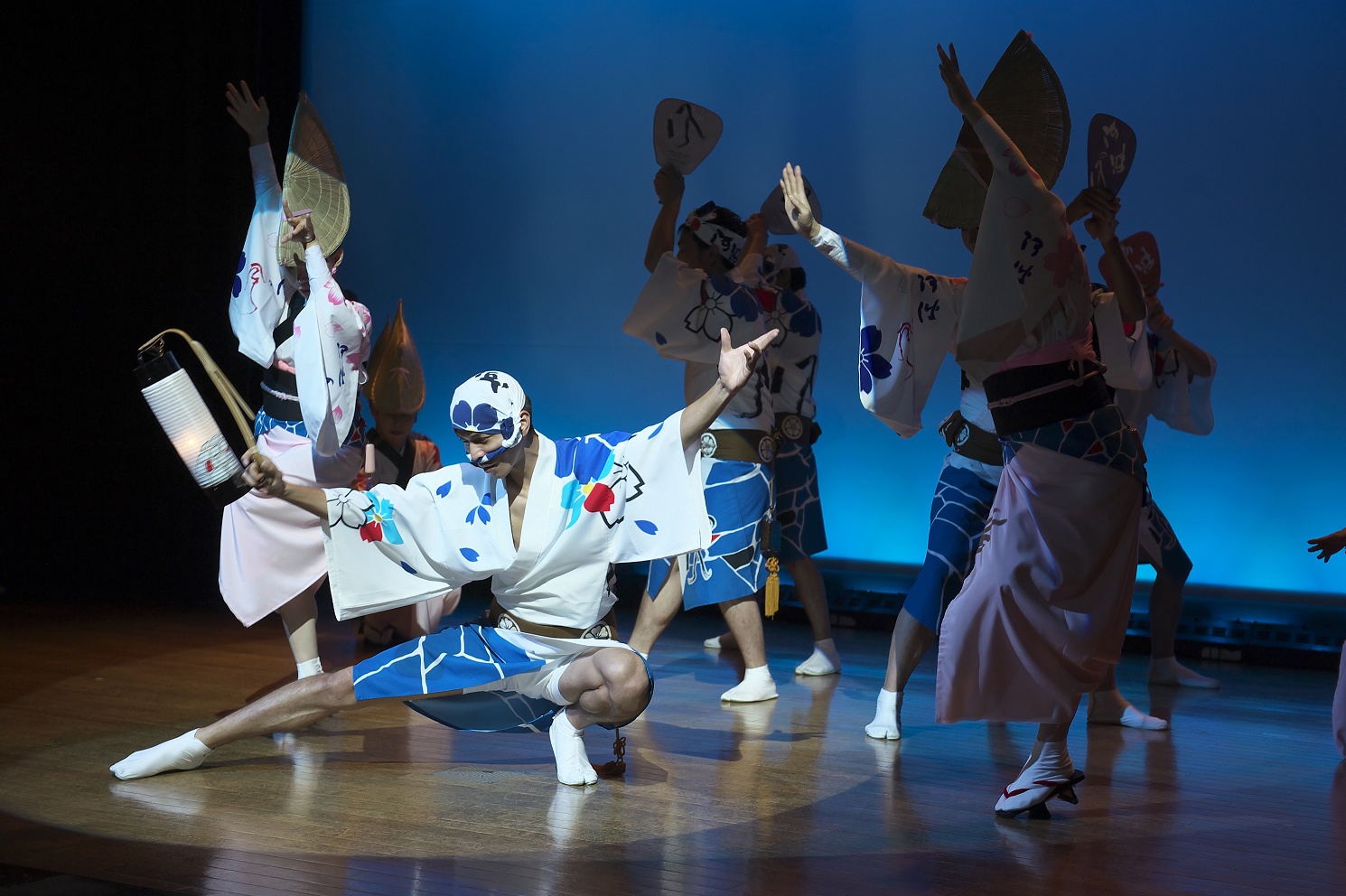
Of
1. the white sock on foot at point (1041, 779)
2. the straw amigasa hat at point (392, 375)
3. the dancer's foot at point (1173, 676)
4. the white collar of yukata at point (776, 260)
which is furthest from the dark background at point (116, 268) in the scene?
the white sock on foot at point (1041, 779)

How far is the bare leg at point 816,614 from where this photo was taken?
4738 mm

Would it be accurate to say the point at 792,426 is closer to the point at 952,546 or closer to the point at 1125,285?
the point at 952,546

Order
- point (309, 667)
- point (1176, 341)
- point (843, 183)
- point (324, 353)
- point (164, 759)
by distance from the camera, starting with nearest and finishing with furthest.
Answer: point (164, 759), point (324, 353), point (309, 667), point (1176, 341), point (843, 183)

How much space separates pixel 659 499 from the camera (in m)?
2.88

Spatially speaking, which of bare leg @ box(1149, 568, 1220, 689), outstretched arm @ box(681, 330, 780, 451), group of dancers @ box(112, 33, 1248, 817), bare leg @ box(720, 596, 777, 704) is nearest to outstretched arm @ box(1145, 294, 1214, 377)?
bare leg @ box(1149, 568, 1220, 689)

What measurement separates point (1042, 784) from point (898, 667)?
0.86 metres

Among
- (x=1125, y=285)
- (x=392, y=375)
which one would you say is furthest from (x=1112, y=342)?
(x=392, y=375)

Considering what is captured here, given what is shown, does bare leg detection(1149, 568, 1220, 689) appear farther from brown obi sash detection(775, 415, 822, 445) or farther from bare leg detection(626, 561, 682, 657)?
bare leg detection(626, 561, 682, 657)

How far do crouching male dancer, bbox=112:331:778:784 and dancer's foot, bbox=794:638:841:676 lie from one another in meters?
1.91

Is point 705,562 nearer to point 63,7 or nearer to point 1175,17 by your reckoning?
point 1175,17

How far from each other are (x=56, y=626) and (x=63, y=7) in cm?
280

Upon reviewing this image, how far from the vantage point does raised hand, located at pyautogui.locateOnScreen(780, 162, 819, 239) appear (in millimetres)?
2932

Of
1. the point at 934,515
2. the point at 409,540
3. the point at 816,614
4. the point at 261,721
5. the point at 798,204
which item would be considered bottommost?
the point at 261,721

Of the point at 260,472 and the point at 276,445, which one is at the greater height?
the point at 276,445
